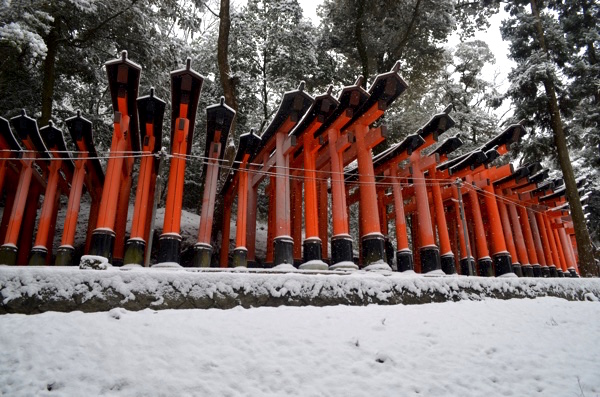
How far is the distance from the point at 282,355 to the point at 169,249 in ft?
→ 15.0

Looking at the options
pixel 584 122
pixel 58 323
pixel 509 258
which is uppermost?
pixel 584 122

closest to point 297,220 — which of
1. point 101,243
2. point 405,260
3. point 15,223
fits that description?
point 405,260

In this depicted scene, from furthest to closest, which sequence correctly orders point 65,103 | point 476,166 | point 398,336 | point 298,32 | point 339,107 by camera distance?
point 65,103 < point 298,32 < point 476,166 < point 339,107 < point 398,336

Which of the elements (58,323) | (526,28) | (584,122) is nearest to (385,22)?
(526,28)

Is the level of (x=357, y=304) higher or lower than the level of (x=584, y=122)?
lower

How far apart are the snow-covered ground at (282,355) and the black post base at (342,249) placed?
285cm

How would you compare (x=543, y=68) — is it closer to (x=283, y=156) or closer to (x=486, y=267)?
(x=486, y=267)

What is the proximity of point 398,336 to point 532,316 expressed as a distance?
2.98 m

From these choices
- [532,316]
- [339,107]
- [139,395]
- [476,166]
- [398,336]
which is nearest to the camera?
[139,395]

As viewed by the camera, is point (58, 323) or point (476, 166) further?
point (476, 166)

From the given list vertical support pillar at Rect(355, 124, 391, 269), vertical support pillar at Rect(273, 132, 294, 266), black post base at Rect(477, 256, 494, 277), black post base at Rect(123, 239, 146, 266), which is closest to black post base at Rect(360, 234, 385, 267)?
vertical support pillar at Rect(355, 124, 391, 269)

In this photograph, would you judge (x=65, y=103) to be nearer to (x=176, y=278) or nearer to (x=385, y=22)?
(x=385, y=22)

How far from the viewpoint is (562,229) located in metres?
16.4

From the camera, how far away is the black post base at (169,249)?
7.43 metres
